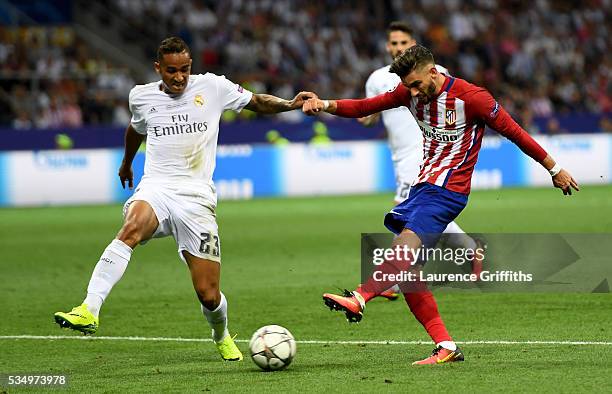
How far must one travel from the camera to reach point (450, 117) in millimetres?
7293

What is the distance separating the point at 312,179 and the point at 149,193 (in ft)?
55.0

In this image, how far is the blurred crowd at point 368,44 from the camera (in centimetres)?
2823

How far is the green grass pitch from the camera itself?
267 inches

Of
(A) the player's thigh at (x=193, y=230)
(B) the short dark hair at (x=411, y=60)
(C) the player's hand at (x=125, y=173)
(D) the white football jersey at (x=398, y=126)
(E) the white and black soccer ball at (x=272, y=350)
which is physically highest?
(B) the short dark hair at (x=411, y=60)

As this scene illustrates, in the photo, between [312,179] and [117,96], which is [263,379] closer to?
[312,179]

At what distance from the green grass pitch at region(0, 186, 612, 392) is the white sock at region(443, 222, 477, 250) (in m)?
0.46

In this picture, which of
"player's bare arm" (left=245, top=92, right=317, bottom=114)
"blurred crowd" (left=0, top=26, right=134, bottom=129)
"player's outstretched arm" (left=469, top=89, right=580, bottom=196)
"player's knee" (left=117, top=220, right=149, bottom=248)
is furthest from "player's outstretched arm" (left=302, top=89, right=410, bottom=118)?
"blurred crowd" (left=0, top=26, right=134, bottom=129)

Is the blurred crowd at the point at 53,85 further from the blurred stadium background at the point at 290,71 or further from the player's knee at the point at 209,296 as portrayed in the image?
the player's knee at the point at 209,296

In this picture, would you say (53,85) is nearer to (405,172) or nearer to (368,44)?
(368,44)

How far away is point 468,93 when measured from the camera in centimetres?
725

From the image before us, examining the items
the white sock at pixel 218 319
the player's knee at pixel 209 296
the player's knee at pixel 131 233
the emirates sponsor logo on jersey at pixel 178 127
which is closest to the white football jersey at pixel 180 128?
the emirates sponsor logo on jersey at pixel 178 127

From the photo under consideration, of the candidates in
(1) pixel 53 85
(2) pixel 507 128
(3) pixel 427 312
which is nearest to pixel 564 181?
(2) pixel 507 128

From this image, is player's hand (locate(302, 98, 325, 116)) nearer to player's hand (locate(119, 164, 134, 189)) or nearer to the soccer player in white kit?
the soccer player in white kit

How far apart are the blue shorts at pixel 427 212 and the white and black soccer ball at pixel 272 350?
37.1 inches
